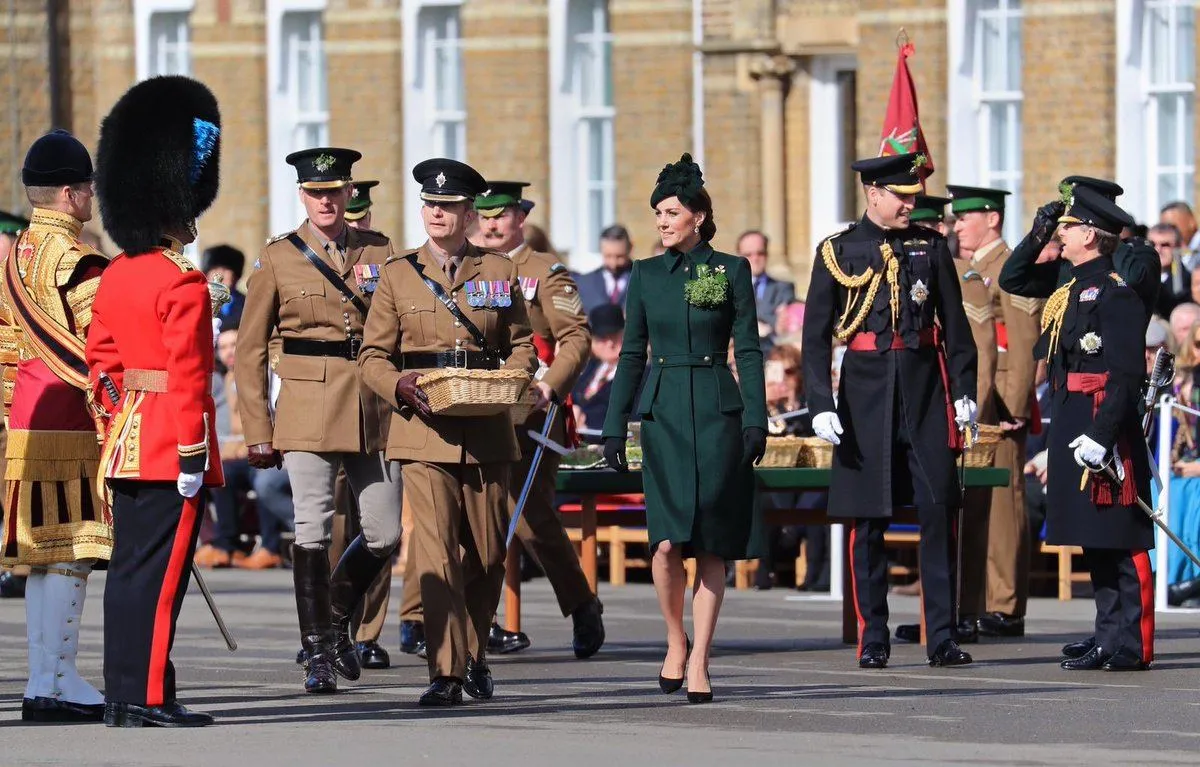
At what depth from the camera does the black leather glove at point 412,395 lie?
11.5 meters

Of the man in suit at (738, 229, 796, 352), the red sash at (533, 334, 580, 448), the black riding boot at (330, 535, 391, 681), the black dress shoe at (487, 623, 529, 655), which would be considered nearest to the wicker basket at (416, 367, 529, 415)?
the black riding boot at (330, 535, 391, 681)

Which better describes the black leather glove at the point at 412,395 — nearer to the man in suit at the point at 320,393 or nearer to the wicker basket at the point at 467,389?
the wicker basket at the point at 467,389

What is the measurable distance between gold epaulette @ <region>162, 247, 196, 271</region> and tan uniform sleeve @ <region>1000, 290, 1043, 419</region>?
5.42 metres

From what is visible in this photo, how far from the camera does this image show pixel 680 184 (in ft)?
38.7

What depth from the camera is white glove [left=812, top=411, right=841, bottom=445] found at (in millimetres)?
12875

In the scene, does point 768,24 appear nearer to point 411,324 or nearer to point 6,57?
point 6,57

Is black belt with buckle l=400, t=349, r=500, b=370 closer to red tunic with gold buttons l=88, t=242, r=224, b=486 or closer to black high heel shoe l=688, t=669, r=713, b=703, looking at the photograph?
red tunic with gold buttons l=88, t=242, r=224, b=486

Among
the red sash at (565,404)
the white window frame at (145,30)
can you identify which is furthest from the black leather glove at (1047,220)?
the white window frame at (145,30)

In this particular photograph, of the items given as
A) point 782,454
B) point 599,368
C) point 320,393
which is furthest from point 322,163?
point 599,368

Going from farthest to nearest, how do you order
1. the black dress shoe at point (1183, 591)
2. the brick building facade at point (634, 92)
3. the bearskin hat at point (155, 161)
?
the brick building facade at point (634, 92)
the black dress shoe at point (1183, 591)
the bearskin hat at point (155, 161)

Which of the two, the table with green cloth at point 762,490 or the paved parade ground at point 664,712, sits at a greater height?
the table with green cloth at point 762,490

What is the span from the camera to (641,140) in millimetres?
28891

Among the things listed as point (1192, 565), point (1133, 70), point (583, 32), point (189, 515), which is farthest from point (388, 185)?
point (189, 515)

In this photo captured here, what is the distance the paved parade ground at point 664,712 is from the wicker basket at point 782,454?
855 millimetres
